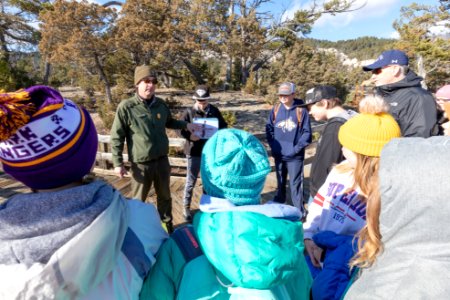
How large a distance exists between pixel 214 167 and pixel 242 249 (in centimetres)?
29

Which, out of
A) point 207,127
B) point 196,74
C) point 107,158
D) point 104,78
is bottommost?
point 107,158

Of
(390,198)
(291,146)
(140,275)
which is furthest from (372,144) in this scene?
(291,146)

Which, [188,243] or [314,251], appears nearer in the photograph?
[188,243]

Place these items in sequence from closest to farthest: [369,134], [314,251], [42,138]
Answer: [42,138]
[369,134]
[314,251]

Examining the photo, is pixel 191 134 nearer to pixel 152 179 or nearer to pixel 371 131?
pixel 152 179

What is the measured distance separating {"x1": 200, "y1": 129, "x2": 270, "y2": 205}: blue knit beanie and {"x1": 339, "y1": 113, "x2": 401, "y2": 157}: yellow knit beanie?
2.29 ft

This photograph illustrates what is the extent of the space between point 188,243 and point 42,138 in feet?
1.90

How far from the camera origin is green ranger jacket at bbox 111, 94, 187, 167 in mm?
2900

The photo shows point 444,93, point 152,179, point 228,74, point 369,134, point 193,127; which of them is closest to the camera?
point 369,134

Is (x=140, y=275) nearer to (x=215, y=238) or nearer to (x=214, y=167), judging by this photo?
(x=215, y=238)

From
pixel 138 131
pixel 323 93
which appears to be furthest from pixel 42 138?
pixel 323 93

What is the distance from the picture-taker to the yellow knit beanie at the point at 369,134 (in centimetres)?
146

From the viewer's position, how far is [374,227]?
3.65 ft

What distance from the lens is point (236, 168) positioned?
0.99 m
